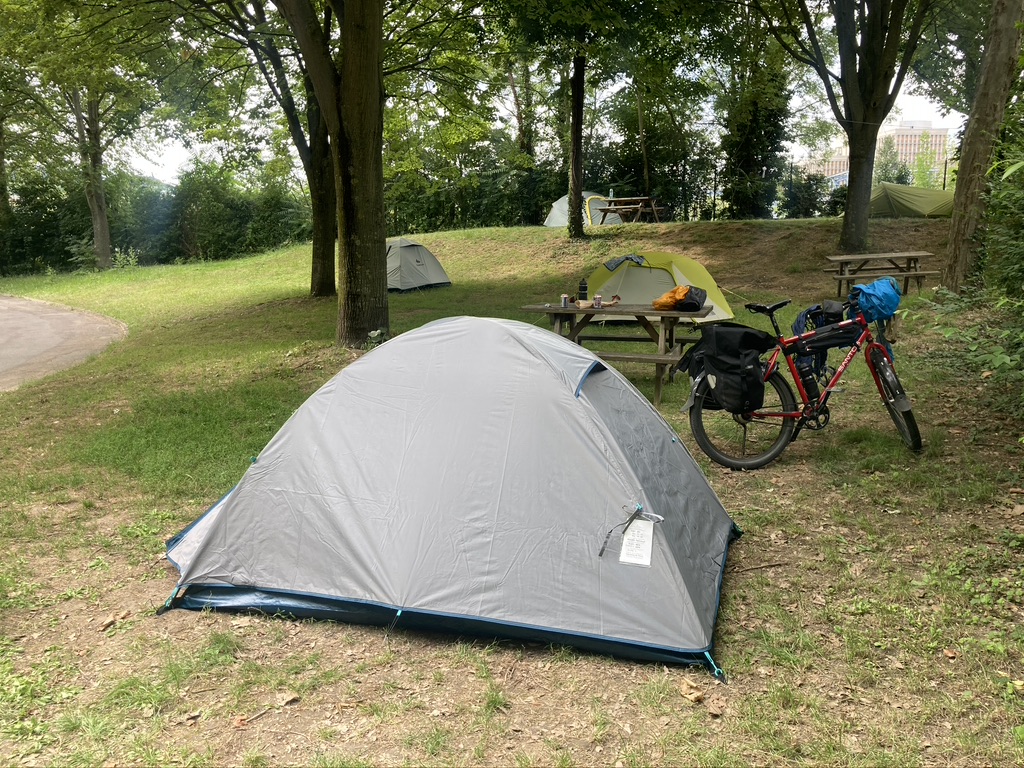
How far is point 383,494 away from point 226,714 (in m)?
1.16

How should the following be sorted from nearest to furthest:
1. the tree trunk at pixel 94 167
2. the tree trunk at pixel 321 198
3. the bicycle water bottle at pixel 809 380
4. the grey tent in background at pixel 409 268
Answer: the bicycle water bottle at pixel 809 380, the tree trunk at pixel 321 198, the grey tent in background at pixel 409 268, the tree trunk at pixel 94 167

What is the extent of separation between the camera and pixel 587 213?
22.5m

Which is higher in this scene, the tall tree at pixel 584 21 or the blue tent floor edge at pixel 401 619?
the tall tree at pixel 584 21

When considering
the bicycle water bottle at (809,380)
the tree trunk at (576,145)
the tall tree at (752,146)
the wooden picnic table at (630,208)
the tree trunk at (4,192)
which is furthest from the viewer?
the tree trunk at (4,192)

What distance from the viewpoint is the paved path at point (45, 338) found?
11.0m

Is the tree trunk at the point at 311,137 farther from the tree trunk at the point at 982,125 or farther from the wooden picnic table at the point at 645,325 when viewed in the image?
the tree trunk at the point at 982,125

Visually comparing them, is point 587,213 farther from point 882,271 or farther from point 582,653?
point 582,653

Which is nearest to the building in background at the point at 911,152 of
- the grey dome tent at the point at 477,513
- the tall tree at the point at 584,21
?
the tall tree at the point at 584,21

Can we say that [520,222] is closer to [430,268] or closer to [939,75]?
[430,268]

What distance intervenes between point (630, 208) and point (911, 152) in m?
111

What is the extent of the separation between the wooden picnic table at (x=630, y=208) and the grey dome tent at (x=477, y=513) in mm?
17325

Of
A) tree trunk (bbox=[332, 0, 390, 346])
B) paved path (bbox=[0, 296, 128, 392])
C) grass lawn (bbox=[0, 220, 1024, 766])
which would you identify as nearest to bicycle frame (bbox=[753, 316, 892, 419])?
grass lawn (bbox=[0, 220, 1024, 766])

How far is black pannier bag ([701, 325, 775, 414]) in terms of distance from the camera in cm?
520

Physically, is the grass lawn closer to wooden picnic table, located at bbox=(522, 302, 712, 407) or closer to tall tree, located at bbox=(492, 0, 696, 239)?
wooden picnic table, located at bbox=(522, 302, 712, 407)
